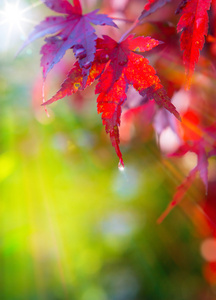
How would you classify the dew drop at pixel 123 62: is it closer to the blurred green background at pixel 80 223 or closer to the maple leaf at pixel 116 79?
the maple leaf at pixel 116 79

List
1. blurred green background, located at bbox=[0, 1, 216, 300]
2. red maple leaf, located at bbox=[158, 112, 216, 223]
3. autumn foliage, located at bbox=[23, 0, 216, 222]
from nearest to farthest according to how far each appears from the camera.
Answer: autumn foliage, located at bbox=[23, 0, 216, 222], red maple leaf, located at bbox=[158, 112, 216, 223], blurred green background, located at bbox=[0, 1, 216, 300]

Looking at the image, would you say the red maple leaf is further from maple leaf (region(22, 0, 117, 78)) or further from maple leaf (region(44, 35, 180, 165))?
maple leaf (region(22, 0, 117, 78))

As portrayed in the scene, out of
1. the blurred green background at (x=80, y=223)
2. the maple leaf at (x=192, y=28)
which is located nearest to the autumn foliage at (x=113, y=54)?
the maple leaf at (x=192, y=28)

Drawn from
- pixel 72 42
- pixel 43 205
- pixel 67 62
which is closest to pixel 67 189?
pixel 43 205

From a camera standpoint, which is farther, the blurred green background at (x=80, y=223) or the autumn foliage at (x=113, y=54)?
the blurred green background at (x=80, y=223)

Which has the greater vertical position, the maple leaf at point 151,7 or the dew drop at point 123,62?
the maple leaf at point 151,7

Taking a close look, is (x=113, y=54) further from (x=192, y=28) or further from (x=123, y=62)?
(x=192, y=28)

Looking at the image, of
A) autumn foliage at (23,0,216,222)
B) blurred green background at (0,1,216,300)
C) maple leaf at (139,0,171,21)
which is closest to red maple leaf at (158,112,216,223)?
autumn foliage at (23,0,216,222)
